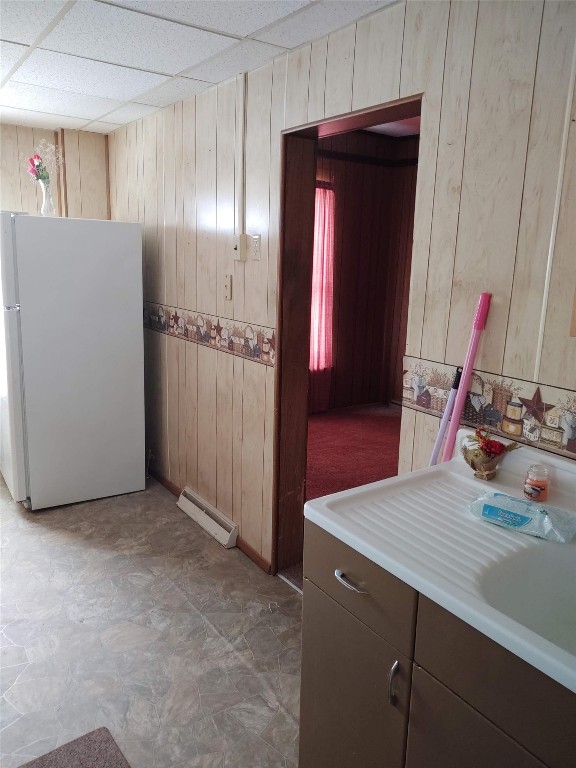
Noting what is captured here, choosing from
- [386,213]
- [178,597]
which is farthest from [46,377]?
[386,213]

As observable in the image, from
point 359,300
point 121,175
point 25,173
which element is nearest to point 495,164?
point 121,175

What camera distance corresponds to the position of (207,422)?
330 cm

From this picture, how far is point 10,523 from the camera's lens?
3271 millimetres

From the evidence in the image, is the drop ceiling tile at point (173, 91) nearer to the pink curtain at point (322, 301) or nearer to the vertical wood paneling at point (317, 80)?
the vertical wood paneling at point (317, 80)

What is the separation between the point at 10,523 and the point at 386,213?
14.2 feet

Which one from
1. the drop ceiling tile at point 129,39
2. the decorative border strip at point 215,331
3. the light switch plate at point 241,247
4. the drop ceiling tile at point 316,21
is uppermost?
the drop ceiling tile at point 129,39

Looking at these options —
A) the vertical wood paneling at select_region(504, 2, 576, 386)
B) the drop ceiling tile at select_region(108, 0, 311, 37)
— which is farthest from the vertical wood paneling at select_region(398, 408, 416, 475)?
the drop ceiling tile at select_region(108, 0, 311, 37)

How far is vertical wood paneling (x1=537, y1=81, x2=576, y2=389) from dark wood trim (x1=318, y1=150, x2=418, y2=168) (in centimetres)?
405

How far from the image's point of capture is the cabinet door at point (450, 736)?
103 centimetres

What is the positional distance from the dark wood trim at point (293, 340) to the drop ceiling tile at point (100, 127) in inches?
76.6

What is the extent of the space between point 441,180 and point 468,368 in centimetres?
58

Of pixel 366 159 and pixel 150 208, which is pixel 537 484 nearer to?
pixel 150 208

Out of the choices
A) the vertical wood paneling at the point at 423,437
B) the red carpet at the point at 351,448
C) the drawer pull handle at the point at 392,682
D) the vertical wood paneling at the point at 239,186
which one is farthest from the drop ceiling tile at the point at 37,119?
the drawer pull handle at the point at 392,682

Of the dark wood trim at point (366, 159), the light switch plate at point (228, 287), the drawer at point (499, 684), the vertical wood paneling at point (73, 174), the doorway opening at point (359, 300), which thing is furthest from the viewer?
the dark wood trim at point (366, 159)
